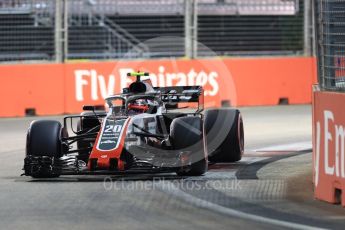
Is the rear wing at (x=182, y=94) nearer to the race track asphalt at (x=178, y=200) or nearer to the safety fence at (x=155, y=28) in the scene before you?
the race track asphalt at (x=178, y=200)

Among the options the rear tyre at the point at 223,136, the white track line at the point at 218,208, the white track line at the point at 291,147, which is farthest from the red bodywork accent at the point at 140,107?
the white track line at the point at 291,147

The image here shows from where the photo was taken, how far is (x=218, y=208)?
31.7 feet

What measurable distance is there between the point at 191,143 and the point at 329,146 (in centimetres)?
239

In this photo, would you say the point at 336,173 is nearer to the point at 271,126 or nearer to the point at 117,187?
the point at 117,187

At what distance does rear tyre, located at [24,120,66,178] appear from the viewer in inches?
476

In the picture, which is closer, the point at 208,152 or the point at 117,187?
the point at 117,187

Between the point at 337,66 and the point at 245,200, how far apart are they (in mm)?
1769

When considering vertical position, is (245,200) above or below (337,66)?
below

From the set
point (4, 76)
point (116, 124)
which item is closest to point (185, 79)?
point (4, 76)

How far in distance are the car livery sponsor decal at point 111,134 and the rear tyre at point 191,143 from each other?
66 cm

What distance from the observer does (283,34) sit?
2605cm

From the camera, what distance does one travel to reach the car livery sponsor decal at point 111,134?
1180 cm

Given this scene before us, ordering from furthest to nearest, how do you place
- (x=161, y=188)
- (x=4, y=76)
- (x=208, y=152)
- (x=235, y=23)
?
(x=235, y=23) → (x=4, y=76) → (x=208, y=152) → (x=161, y=188)

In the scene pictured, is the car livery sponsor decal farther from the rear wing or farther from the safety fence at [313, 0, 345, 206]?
the safety fence at [313, 0, 345, 206]
